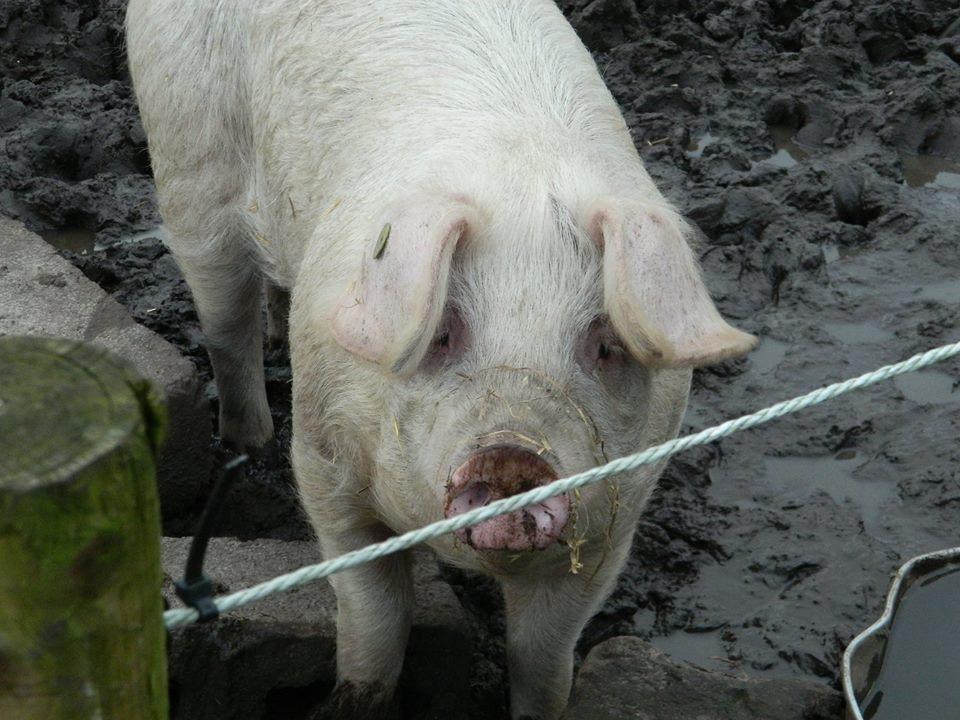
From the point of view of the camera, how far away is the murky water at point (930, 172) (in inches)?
251

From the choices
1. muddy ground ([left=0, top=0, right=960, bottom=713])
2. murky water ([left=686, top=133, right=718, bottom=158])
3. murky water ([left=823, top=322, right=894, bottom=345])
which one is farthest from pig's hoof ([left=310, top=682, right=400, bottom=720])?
murky water ([left=686, top=133, right=718, bottom=158])

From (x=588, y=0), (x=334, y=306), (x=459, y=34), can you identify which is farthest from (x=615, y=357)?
(x=588, y=0)

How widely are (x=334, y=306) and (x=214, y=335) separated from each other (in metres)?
2.20

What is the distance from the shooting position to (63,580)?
1.53 meters

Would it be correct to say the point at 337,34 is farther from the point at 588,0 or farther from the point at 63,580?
the point at 588,0

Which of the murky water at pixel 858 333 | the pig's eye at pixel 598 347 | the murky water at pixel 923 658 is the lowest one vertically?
the murky water at pixel 858 333

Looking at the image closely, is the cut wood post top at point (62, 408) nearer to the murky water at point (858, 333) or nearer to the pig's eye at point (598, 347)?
A: the pig's eye at point (598, 347)

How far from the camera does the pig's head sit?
7.93 ft

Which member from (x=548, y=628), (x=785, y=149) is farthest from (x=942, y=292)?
(x=548, y=628)

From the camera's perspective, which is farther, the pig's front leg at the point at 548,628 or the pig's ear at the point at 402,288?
the pig's front leg at the point at 548,628

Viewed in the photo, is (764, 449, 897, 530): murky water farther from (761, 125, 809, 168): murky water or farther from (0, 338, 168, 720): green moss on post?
(0, 338, 168, 720): green moss on post

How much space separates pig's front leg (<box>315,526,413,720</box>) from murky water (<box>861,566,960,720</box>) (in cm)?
123

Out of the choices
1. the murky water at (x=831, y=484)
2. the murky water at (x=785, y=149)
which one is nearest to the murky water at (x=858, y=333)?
the murky water at (x=831, y=484)

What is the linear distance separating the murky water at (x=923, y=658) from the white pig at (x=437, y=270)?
771 millimetres
